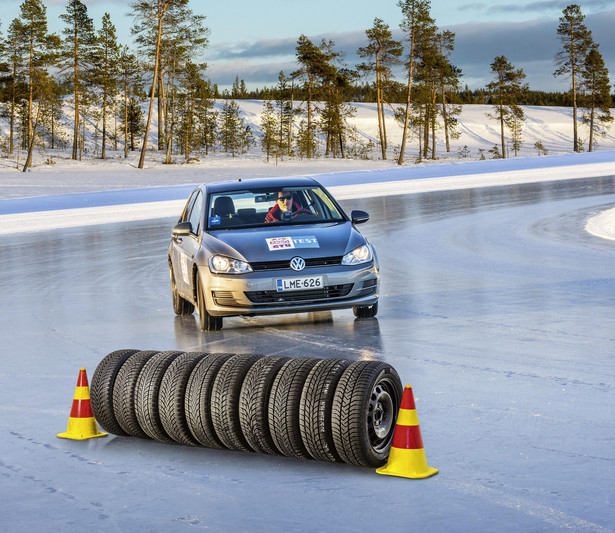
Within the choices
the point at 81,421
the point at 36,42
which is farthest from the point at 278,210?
the point at 36,42

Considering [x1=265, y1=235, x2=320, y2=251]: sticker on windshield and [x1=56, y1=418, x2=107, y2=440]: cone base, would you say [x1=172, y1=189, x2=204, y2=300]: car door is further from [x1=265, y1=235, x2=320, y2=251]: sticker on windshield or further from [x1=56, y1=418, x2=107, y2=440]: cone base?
[x1=56, y1=418, x2=107, y2=440]: cone base

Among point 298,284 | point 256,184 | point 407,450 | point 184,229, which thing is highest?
point 256,184

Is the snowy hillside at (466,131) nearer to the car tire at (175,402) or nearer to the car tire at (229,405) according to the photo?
the car tire at (175,402)

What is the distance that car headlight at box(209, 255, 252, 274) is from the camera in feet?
35.2

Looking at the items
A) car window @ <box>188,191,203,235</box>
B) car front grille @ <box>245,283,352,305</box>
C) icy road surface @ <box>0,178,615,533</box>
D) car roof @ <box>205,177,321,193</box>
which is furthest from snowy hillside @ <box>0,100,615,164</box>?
car front grille @ <box>245,283,352,305</box>

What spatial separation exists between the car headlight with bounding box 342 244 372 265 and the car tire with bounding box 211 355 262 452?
4.72 metres

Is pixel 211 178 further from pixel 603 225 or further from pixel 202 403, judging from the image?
pixel 202 403

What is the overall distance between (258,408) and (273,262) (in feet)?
15.8

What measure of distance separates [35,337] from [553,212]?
1826cm

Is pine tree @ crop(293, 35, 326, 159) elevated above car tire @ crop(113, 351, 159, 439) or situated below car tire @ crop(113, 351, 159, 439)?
above

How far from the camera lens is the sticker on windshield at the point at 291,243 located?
10.8 meters

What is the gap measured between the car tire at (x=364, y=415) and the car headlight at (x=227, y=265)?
4.79 metres

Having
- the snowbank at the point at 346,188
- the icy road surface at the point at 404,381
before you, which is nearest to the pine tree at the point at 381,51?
the snowbank at the point at 346,188

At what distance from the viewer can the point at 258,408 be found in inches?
235
